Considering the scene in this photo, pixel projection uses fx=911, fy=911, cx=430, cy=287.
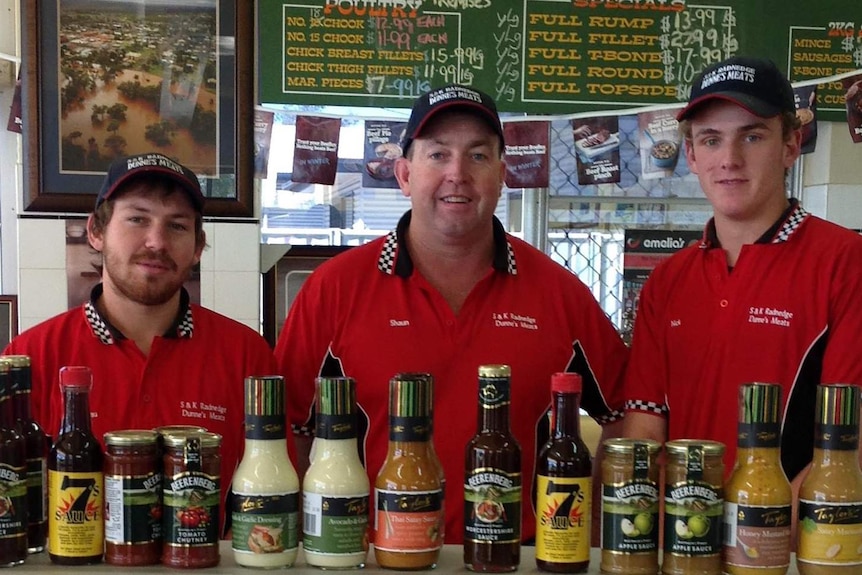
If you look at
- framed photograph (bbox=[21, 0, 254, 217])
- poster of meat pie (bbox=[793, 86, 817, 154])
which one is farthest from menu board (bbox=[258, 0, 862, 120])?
framed photograph (bbox=[21, 0, 254, 217])

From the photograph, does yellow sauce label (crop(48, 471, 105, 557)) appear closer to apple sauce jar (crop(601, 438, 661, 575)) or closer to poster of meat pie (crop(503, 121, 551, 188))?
apple sauce jar (crop(601, 438, 661, 575))

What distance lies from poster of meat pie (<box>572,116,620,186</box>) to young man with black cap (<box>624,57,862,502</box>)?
1905 millimetres

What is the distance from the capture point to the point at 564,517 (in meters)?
1.07

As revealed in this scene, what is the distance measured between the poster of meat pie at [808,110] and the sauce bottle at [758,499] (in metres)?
2.69

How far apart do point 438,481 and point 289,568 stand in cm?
21

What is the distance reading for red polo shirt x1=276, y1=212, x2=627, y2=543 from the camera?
170cm

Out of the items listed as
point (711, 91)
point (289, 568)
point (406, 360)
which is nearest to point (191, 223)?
point (406, 360)

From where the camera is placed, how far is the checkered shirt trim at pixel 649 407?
5.44 feet

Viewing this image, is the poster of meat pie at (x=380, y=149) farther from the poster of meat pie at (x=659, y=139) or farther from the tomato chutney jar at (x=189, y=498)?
the tomato chutney jar at (x=189, y=498)

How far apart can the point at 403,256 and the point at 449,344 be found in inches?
8.3

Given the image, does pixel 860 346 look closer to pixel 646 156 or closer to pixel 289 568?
pixel 289 568

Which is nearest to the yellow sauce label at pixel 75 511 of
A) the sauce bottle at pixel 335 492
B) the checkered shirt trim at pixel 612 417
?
Result: the sauce bottle at pixel 335 492

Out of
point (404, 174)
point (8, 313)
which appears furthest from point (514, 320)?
point (8, 313)

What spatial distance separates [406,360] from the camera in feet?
5.60
